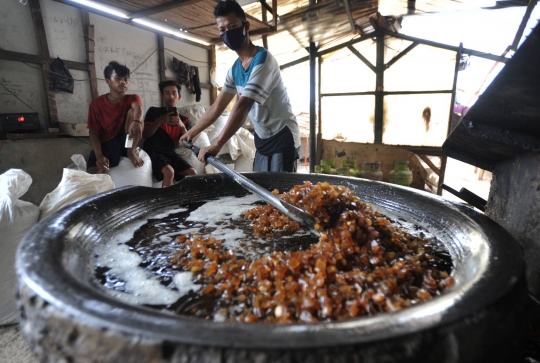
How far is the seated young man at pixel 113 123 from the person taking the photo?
4457mm

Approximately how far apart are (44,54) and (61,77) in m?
0.36

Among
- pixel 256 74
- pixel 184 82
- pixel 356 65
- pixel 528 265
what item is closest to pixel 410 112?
pixel 356 65

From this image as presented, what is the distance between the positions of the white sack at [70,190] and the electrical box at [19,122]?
182 cm

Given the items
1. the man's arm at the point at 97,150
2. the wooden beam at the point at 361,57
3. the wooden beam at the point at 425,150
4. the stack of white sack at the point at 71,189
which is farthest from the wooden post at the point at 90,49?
the wooden beam at the point at 425,150

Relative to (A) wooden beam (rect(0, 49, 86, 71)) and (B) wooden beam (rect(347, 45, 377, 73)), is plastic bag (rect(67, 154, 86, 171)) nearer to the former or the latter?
(A) wooden beam (rect(0, 49, 86, 71))

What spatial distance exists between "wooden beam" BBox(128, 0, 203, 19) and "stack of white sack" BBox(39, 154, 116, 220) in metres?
2.98

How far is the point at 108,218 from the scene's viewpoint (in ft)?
5.55

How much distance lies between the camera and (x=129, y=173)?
4.57 metres

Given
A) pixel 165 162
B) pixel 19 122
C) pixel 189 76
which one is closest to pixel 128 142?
pixel 165 162

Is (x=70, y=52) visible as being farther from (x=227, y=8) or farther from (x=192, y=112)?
(x=227, y=8)

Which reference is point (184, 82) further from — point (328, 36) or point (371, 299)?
point (371, 299)

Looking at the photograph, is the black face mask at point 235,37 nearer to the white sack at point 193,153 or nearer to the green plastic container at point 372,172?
A: the white sack at point 193,153

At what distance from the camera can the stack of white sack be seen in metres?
2.84

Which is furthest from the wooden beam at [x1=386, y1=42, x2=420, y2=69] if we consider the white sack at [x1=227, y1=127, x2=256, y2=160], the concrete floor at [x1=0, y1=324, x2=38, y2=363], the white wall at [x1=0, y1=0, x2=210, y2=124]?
the concrete floor at [x1=0, y1=324, x2=38, y2=363]
